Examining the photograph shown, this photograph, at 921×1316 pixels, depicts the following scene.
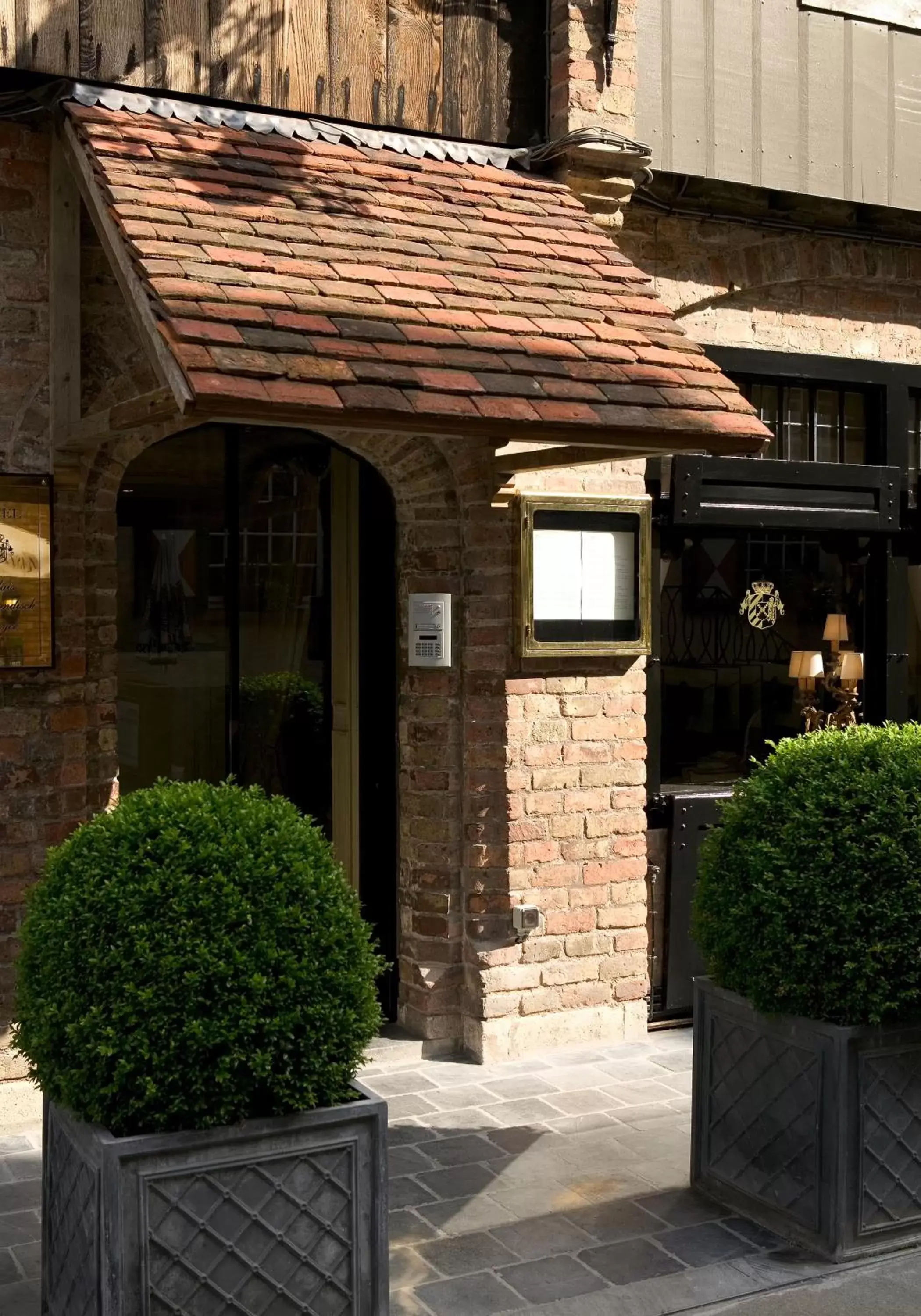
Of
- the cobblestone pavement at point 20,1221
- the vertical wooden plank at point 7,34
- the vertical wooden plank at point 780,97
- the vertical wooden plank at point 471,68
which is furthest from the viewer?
the vertical wooden plank at point 780,97

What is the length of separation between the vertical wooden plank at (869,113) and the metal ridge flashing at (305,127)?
6.39 ft

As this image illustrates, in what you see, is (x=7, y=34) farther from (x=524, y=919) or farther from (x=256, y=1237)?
(x=256, y=1237)

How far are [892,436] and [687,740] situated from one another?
2070 mm

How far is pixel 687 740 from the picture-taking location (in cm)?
764

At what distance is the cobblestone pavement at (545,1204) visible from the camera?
4.60m

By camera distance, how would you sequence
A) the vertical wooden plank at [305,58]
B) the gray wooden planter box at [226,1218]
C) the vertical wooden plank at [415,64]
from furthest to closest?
the vertical wooden plank at [415,64] → the vertical wooden plank at [305,58] → the gray wooden planter box at [226,1218]

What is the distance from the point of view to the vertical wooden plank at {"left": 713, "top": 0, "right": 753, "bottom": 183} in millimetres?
7410

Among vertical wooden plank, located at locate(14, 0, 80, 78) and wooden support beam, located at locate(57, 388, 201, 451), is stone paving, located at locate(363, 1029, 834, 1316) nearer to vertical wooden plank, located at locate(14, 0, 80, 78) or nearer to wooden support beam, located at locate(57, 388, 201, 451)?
wooden support beam, located at locate(57, 388, 201, 451)

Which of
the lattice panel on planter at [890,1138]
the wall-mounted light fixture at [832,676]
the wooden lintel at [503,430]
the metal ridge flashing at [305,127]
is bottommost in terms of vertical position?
the lattice panel on planter at [890,1138]

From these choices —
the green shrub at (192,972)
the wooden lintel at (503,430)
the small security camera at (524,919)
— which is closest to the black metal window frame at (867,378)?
the wooden lintel at (503,430)

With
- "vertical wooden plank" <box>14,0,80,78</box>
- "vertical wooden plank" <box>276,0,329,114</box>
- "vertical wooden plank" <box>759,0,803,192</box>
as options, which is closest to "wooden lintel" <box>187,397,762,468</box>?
"vertical wooden plank" <box>276,0,329,114</box>

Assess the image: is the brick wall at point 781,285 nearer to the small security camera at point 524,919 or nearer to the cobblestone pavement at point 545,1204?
the small security camera at point 524,919

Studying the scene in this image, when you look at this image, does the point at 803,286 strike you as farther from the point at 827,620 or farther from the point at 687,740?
the point at 687,740

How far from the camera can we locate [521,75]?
702 centimetres
